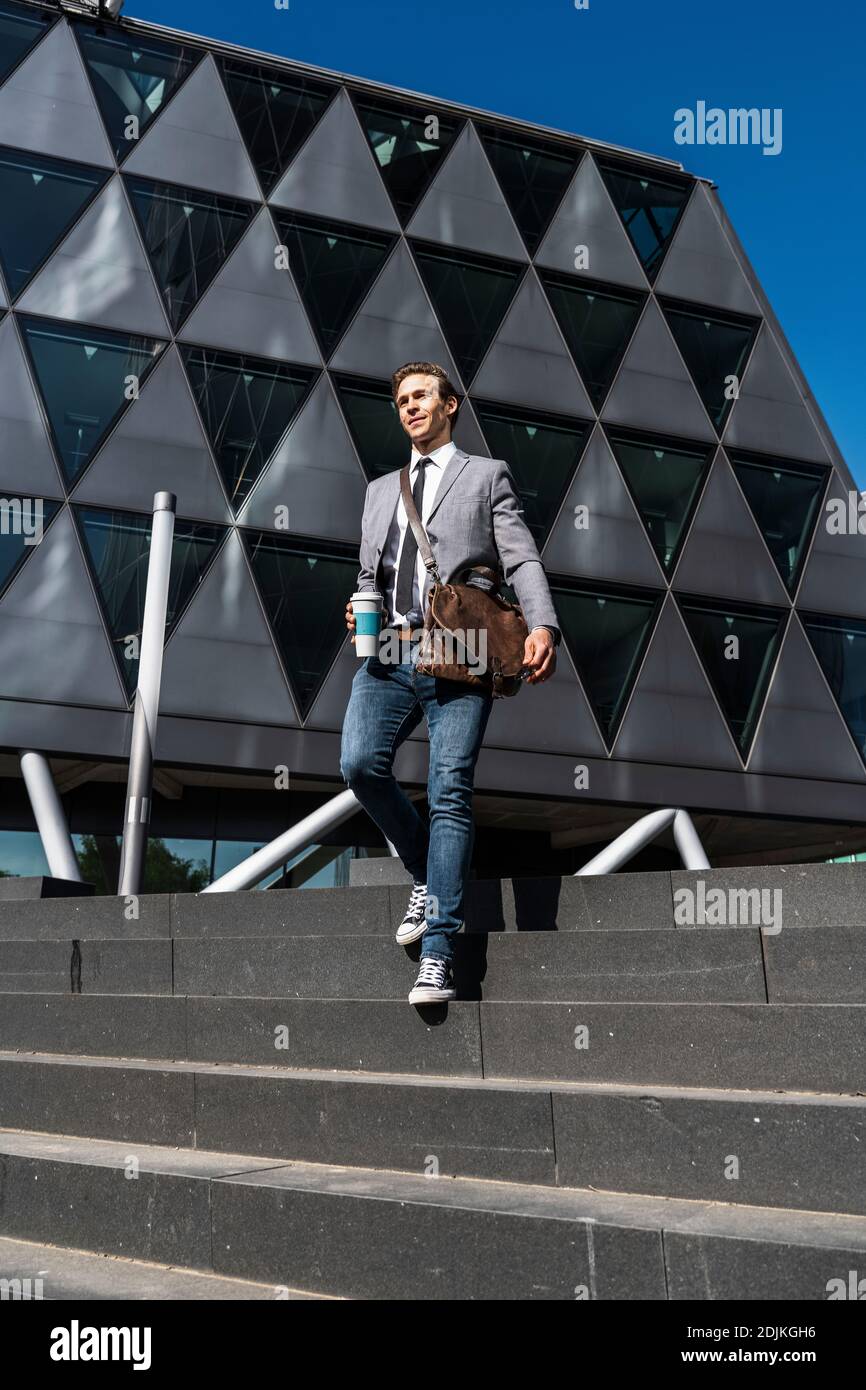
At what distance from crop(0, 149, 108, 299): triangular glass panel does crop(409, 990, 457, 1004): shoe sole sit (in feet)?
47.1

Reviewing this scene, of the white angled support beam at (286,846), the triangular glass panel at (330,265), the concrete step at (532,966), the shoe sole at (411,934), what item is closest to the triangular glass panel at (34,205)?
the triangular glass panel at (330,265)

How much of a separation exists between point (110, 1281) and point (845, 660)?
1694cm

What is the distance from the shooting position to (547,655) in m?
4.19

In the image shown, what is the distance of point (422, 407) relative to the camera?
459 cm

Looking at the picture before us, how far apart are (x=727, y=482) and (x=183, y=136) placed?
9871mm

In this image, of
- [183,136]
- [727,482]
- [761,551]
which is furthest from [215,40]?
[761,551]

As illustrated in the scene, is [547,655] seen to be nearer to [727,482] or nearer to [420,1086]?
[420,1086]

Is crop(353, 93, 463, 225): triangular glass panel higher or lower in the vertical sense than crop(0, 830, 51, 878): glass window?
higher

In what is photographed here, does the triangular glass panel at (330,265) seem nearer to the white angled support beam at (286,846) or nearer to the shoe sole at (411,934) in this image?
the white angled support beam at (286,846)

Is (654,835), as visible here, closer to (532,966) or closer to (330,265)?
(330,265)

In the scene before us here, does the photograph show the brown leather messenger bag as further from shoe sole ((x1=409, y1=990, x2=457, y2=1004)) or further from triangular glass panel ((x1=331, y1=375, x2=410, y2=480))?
triangular glass panel ((x1=331, y1=375, x2=410, y2=480))

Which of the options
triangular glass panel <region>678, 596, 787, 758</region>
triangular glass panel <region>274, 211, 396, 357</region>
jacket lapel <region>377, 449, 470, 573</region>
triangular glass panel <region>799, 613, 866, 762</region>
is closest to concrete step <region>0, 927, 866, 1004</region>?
jacket lapel <region>377, 449, 470, 573</region>

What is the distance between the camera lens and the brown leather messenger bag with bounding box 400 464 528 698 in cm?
420

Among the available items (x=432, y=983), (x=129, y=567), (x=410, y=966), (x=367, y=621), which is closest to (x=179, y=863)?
(x=129, y=567)
